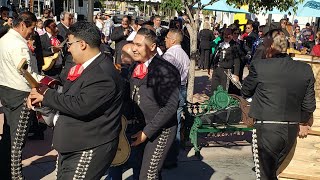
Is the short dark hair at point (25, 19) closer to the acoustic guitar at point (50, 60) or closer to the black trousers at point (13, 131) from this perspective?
the black trousers at point (13, 131)

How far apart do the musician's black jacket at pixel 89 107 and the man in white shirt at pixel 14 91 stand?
1631 millimetres

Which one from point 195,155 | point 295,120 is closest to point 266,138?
point 295,120

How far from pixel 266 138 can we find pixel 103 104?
1800 millimetres

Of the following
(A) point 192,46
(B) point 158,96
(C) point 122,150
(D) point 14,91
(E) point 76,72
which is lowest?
(C) point 122,150

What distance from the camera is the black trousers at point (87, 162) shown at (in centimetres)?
303

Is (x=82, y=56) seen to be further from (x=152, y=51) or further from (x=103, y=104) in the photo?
(x=152, y=51)

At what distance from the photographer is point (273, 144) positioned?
4.06 m

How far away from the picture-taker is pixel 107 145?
3082mm

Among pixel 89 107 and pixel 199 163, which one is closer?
pixel 89 107

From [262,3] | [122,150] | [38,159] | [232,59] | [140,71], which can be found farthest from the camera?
[232,59]

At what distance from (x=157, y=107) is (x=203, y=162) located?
2508 millimetres

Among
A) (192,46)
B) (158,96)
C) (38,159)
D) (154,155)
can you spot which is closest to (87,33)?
(158,96)

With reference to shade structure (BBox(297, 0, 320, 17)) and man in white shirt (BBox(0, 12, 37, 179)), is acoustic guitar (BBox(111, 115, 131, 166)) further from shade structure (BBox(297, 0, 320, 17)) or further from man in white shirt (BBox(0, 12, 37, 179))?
shade structure (BBox(297, 0, 320, 17))

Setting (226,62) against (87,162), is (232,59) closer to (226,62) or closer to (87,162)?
(226,62)
